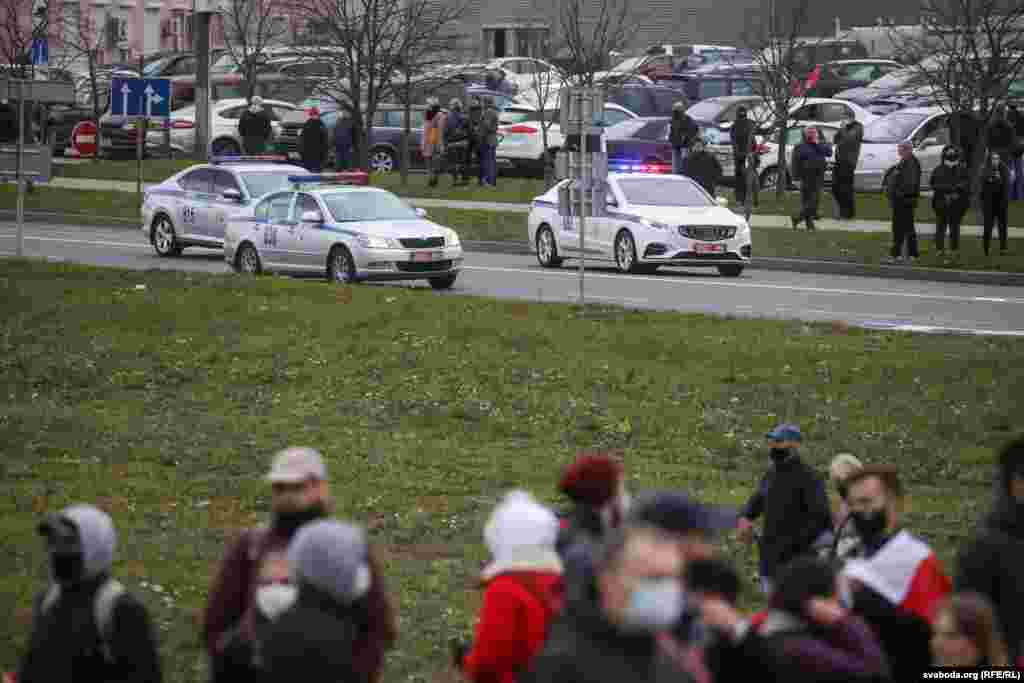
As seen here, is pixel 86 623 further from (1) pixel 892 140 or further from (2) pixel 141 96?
(1) pixel 892 140

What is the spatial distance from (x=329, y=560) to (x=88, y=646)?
88cm

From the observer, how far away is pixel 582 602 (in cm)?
463

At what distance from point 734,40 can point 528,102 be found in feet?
69.8

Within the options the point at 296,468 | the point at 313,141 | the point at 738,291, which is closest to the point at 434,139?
the point at 313,141

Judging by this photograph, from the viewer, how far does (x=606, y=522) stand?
6.05 meters

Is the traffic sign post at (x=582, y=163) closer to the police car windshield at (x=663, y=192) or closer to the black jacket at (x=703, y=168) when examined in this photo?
the police car windshield at (x=663, y=192)

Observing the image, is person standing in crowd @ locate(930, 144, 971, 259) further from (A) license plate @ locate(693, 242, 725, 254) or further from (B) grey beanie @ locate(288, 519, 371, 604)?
(B) grey beanie @ locate(288, 519, 371, 604)

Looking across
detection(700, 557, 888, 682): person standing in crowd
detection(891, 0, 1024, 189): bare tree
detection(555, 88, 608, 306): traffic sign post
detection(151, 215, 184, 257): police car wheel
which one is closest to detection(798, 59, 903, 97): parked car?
detection(891, 0, 1024, 189): bare tree

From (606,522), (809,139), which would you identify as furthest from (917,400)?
(809,139)

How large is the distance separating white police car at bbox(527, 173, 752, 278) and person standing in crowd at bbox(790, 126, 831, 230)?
3.16m

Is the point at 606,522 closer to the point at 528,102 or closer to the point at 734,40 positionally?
the point at 528,102

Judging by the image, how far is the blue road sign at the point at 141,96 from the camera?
33.9 meters

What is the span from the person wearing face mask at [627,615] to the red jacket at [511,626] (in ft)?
4.44

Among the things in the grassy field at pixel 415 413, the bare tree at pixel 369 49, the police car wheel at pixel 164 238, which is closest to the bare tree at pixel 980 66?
the bare tree at pixel 369 49
